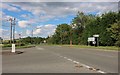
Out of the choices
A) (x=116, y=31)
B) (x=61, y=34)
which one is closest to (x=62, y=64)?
(x=116, y=31)

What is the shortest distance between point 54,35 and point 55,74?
178305 millimetres

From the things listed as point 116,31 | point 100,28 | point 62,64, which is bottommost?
point 62,64

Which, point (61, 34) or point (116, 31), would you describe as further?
point (61, 34)

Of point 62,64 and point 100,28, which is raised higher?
point 100,28

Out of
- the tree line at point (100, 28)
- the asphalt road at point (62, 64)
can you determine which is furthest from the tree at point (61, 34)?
the asphalt road at point (62, 64)

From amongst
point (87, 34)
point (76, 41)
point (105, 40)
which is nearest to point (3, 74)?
point (105, 40)

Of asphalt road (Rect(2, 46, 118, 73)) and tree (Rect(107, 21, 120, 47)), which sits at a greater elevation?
tree (Rect(107, 21, 120, 47))

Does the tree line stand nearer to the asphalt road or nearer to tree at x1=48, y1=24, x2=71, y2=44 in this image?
tree at x1=48, y1=24, x2=71, y2=44

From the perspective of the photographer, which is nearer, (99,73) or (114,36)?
(99,73)

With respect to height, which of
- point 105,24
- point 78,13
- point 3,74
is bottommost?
point 3,74

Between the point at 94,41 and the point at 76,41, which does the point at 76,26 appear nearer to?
the point at 76,41

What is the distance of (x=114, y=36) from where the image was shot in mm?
71438

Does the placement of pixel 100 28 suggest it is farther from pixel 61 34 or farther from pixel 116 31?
pixel 61 34

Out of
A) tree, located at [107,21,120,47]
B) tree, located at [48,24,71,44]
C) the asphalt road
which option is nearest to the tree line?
tree, located at [107,21,120,47]
